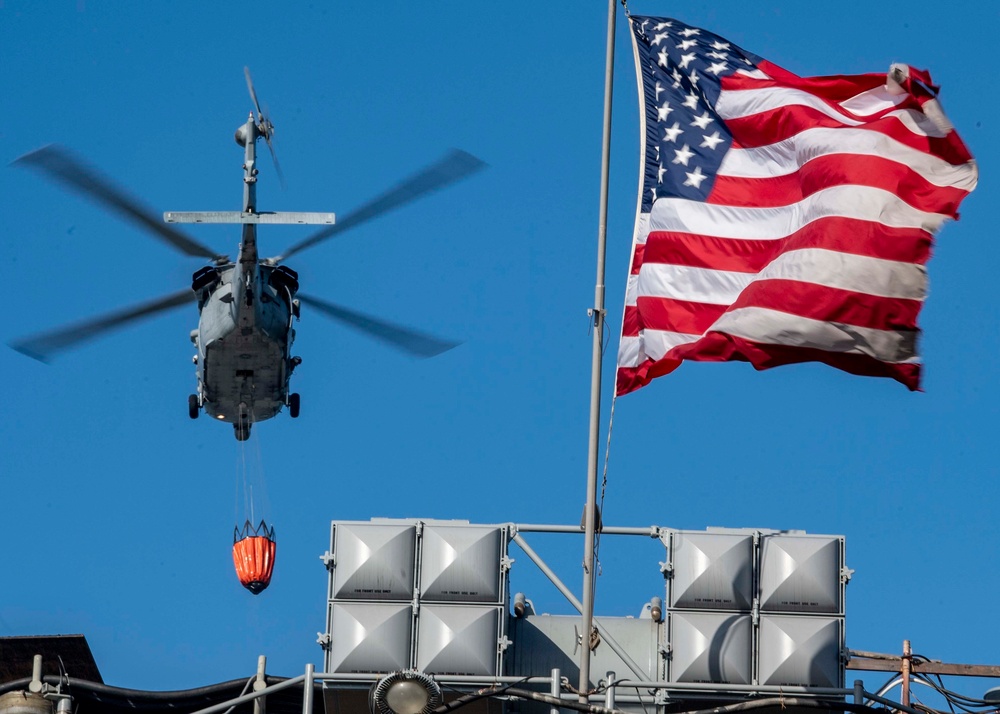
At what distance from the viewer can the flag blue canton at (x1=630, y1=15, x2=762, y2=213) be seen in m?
23.2

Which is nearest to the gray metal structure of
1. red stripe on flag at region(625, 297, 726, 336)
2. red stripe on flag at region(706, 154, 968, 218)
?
red stripe on flag at region(625, 297, 726, 336)

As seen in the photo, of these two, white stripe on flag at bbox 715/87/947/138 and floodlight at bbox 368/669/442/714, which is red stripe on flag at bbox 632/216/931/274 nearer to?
white stripe on flag at bbox 715/87/947/138

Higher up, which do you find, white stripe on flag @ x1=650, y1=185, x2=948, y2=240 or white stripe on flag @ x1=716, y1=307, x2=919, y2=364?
white stripe on flag @ x1=650, y1=185, x2=948, y2=240

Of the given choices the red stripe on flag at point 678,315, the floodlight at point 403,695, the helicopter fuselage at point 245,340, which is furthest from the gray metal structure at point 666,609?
the helicopter fuselage at point 245,340

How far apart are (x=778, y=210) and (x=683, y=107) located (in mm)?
2117

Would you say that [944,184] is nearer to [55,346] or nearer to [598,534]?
[598,534]

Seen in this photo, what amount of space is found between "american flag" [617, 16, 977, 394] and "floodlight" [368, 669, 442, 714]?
477 cm

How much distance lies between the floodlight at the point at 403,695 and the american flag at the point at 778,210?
4.77 meters

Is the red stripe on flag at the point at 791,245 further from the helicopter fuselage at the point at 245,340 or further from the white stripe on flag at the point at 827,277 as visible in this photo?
the helicopter fuselage at the point at 245,340

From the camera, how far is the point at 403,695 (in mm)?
20281

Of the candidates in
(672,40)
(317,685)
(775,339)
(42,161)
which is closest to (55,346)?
(42,161)

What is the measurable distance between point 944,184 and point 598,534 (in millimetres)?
6346

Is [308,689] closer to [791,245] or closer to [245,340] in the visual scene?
[791,245]

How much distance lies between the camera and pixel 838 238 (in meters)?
21.6
